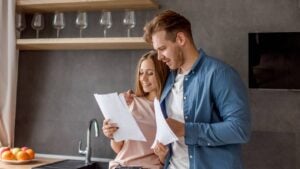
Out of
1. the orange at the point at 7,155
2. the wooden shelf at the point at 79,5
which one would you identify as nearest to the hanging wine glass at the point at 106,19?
the wooden shelf at the point at 79,5

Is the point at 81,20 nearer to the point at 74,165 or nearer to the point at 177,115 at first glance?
the point at 74,165

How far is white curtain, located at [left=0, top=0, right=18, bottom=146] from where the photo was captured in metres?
2.48

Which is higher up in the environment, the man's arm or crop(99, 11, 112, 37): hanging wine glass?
crop(99, 11, 112, 37): hanging wine glass

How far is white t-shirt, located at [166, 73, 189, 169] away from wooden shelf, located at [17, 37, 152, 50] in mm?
661

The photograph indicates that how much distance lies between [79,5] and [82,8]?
8 cm

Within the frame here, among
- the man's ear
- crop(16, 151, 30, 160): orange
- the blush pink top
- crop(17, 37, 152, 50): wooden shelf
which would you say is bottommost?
crop(16, 151, 30, 160): orange

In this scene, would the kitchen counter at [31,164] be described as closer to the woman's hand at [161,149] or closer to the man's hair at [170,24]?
the woman's hand at [161,149]

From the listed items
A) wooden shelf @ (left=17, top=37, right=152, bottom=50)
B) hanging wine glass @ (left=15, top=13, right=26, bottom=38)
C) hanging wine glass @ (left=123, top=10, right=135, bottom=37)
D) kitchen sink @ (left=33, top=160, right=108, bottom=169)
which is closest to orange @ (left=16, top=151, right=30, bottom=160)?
kitchen sink @ (left=33, top=160, right=108, bottom=169)

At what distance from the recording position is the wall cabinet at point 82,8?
2.22 meters

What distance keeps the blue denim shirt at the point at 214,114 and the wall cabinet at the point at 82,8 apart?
2.57 feet

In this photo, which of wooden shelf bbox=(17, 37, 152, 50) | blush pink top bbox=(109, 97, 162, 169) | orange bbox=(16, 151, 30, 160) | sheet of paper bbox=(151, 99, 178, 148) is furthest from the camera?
orange bbox=(16, 151, 30, 160)

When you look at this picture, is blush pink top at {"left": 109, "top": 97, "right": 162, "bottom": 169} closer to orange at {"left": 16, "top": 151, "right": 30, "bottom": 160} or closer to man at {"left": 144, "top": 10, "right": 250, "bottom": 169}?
man at {"left": 144, "top": 10, "right": 250, "bottom": 169}

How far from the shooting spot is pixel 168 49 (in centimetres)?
148

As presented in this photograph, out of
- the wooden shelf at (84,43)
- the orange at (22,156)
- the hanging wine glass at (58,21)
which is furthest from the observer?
the hanging wine glass at (58,21)
